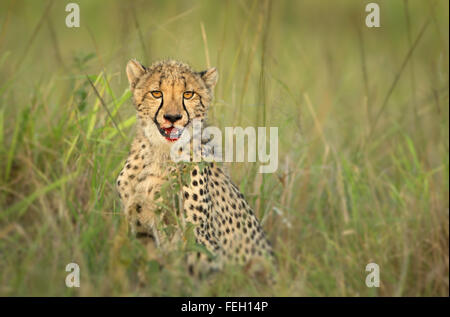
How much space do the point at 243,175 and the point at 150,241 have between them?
999mm

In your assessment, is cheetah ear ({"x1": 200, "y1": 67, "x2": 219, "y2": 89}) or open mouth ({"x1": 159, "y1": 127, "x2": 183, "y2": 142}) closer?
open mouth ({"x1": 159, "y1": 127, "x2": 183, "y2": 142})

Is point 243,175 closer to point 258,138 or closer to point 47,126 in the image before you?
point 258,138

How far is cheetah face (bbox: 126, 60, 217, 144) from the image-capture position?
3078 millimetres

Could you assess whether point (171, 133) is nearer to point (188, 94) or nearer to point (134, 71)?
point (188, 94)

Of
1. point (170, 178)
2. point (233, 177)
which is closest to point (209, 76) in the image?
point (170, 178)

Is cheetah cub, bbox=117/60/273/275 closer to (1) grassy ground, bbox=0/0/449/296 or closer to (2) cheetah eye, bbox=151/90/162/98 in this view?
(2) cheetah eye, bbox=151/90/162/98

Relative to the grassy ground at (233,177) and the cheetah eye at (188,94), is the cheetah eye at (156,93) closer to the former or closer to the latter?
the cheetah eye at (188,94)

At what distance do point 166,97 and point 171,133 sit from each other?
0.16 metres

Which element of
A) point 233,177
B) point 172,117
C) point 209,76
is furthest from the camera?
point 233,177

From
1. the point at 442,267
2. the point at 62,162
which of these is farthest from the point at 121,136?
the point at 442,267

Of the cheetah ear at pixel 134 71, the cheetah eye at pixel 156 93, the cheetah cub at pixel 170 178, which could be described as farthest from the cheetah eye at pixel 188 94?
the cheetah ear at pixel 134 71

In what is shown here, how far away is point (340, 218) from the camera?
157 inches

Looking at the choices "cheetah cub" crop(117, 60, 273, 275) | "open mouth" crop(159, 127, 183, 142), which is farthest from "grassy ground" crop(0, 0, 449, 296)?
"open mouth" crop(159, 127, 183, 142)

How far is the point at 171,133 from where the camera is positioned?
3.09 meters
